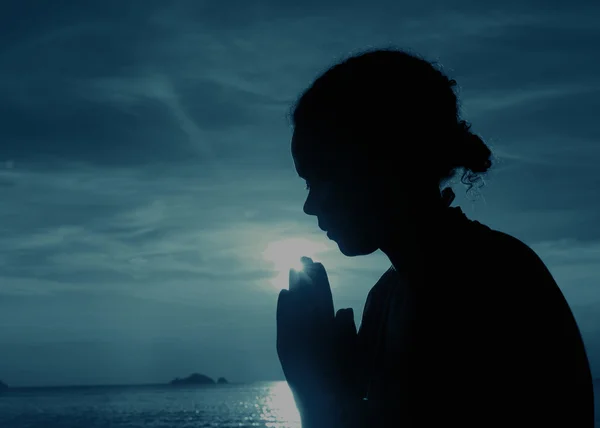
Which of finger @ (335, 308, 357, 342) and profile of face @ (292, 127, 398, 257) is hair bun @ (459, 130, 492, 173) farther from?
finger @ (335, 308, 357, 342)

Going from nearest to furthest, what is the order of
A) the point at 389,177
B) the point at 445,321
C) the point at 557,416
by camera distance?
the point at 557,416 < the point at 445,321 < the point at 389,177

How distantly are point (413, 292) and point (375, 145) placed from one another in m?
0.48

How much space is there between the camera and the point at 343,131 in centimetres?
215

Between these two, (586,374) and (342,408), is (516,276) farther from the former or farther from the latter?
(342,408)

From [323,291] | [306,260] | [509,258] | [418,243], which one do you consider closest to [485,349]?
[509,258]

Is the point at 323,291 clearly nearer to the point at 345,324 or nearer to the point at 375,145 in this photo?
the point at 345,324

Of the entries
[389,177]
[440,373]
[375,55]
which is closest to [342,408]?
[440,373]

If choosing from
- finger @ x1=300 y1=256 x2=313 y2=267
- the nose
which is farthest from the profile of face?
finger @ x1=300 y1=256 x2=313 y2=267

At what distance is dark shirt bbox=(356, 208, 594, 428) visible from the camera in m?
1.66

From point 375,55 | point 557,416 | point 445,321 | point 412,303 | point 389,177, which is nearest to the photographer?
point 557,416

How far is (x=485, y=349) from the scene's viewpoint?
1698 mm

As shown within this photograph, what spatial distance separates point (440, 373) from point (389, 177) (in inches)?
24.1

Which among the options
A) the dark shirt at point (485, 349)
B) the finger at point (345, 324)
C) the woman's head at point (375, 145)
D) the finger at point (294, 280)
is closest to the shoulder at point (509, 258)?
the dark shirt at point (485, 349)

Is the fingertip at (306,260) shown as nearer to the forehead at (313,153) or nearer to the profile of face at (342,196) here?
the profile of face at (342,196)
